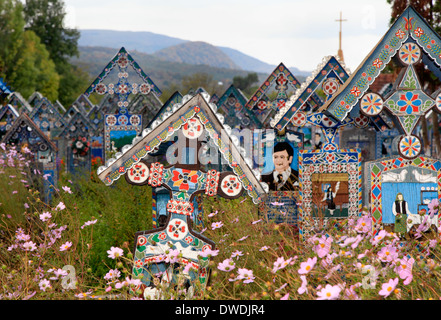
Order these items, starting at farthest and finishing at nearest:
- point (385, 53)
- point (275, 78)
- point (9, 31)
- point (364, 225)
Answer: point (9, 31) < point (275, 78) < point (385, 53) < point (364, 225)

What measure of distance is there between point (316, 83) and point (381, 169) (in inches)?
76.4

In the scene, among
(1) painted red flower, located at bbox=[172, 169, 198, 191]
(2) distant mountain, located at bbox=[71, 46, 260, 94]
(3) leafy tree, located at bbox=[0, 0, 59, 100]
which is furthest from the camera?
(2) distant mountain, located at bbox=[71, 46, 260, 94]

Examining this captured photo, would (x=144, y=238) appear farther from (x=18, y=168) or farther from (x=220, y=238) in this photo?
(x=18, y=168)

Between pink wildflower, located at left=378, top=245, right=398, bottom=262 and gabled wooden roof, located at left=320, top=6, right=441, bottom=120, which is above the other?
gabled wooden roof, located at left=320, top=6, right=441, bottom=120

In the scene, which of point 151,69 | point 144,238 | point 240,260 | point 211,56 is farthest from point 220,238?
point 211,56

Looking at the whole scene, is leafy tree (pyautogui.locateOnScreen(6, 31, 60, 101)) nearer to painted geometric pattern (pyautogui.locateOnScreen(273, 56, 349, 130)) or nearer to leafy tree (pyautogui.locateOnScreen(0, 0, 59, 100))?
leafy tree (pyautogui.locateOnScreen(0, 0, 59, 100))

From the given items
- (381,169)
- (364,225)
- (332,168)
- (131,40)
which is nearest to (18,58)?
(332,168)

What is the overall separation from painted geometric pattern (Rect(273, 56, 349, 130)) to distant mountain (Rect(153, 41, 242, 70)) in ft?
456

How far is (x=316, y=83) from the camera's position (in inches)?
297

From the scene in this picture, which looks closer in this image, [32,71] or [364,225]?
[364,225]

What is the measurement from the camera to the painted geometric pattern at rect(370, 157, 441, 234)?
6.05 meters

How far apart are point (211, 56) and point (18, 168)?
506 feet

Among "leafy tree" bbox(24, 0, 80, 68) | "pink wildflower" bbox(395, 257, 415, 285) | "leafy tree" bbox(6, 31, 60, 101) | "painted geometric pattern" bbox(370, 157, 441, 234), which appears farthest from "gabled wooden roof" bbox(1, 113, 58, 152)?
"leafy tree" bbox(24, 0, 80, 68)

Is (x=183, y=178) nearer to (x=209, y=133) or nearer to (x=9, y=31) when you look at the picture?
(x=209, y=133)
